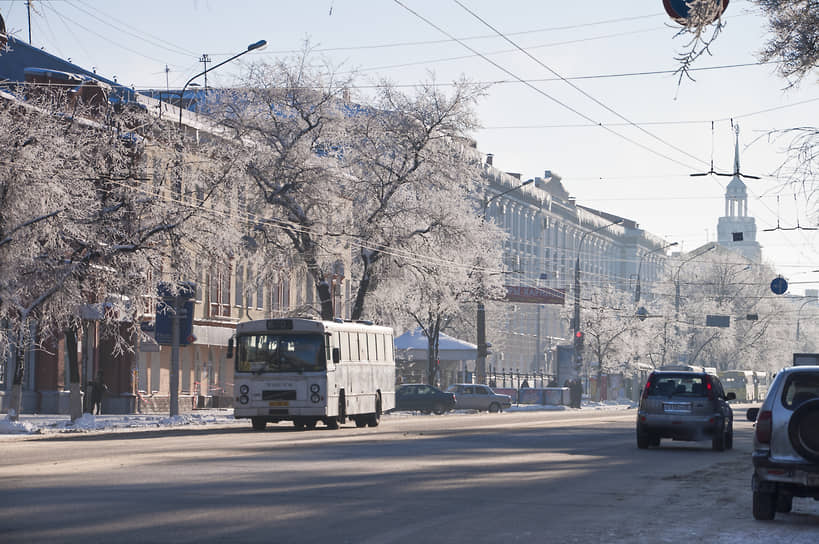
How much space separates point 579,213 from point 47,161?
10857cm

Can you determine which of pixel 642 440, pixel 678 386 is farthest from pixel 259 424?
pixel 678 386

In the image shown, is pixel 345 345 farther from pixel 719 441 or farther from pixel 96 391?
pixel 96 391

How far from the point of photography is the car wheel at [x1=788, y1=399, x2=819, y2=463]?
1301 centimetres

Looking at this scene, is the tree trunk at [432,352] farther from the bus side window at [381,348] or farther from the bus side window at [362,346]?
the bus side window at [362,346]

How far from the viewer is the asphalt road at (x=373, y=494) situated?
Result: 1197 cm

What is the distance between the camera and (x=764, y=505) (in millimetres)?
13586

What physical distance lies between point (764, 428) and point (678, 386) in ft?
50.4

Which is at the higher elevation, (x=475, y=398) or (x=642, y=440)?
(x=642, y=440)

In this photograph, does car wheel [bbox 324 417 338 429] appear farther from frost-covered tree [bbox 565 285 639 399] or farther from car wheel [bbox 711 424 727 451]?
frost-covered tree [bbox 565 285 639 399]

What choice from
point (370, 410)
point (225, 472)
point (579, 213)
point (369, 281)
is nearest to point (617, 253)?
point (579, 213)

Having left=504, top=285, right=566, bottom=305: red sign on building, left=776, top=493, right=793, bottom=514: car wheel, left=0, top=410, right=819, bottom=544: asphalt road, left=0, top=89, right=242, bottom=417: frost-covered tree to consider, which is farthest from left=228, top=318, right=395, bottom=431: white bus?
left=504, top=285, right=566, bottom=305: red sign on building

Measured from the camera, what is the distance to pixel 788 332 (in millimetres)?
137875

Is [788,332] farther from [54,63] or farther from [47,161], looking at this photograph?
[47,161]

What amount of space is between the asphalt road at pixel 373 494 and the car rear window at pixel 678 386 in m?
1.69
